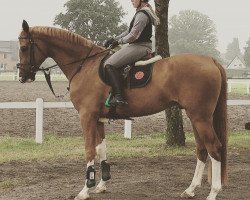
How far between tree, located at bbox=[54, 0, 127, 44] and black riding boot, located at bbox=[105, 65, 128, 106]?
178 feet

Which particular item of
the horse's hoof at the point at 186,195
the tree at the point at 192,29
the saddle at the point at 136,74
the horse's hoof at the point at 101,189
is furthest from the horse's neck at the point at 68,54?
the tree at the point at 192,29

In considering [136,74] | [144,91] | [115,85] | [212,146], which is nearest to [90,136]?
[115,85]

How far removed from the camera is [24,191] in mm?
7801

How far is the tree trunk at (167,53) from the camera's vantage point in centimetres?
1229

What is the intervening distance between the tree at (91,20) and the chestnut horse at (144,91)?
53444 millimetres

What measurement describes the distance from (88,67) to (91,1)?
58903 millimetres

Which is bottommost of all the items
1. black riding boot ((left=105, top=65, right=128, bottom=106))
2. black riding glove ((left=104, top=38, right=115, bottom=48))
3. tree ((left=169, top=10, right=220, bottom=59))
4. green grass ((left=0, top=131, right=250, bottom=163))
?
green grass ((left=0, top=131, right=250, bottom=163))

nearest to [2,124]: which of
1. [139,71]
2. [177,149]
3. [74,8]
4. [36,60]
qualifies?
[177,149]

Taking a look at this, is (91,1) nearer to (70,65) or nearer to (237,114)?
(237,114)

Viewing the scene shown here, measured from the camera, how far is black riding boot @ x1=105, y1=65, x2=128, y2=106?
739 centimetres

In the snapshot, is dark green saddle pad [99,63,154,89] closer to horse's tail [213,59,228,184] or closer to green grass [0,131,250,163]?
horse's tail [213,59,228,184]

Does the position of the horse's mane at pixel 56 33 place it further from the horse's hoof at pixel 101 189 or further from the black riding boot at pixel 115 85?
the horse's hoof at pixel 101 189

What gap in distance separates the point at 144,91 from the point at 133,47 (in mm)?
787

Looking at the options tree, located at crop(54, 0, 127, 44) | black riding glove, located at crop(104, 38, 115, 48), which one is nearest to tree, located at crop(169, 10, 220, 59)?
tree, located at crop(54, 0, 127, 44)
